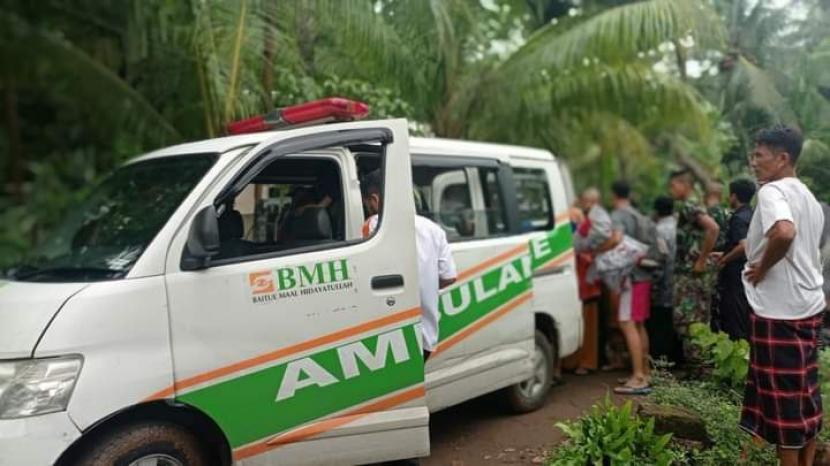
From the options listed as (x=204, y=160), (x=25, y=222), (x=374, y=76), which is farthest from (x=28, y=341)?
(x=25, y=222)

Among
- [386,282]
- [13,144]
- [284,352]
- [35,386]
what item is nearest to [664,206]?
[386,282]

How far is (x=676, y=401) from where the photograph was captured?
4.33 m

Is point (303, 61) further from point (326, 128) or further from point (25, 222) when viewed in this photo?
point (25, 222)

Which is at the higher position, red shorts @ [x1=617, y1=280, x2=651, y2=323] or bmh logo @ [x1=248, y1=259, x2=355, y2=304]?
bmh logo @ [x1=248, y1=259, x2=355, y2=304]

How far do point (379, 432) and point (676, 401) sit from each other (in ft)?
6.31

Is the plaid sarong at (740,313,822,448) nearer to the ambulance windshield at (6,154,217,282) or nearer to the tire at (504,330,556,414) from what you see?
the tire at (504,330,556,414)

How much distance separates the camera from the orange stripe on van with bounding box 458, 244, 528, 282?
4.61 metres

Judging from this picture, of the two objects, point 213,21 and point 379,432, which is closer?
point 379,432

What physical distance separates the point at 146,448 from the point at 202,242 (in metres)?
0.91

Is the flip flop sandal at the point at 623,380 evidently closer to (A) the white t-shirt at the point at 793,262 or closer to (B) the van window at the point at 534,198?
(B) the van window at the point at 534,198

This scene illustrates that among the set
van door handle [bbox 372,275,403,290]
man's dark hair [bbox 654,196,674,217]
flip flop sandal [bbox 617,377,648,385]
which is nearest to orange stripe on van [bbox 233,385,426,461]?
van door handle [bbox 372,275,403,290]

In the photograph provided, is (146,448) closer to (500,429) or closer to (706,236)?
(500,429)

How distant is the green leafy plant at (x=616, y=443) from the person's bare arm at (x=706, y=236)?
1726mm

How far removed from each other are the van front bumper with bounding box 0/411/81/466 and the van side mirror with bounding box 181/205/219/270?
790mm
